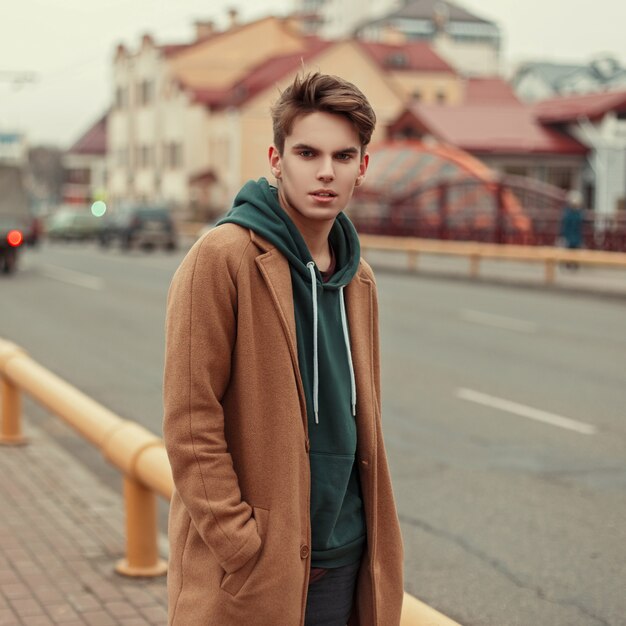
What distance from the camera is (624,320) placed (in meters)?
17.8

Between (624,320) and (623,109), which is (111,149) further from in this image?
(624,320)

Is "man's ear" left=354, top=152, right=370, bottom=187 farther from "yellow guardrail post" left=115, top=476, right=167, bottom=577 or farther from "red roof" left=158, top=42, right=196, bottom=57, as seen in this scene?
"red roof" left=158, top=42, right=196, bottom=57

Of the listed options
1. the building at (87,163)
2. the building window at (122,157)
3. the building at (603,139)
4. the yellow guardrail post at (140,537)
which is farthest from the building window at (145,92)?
the yellow guardrail post at (140,537)

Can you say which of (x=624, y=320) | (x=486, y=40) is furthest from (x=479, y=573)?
(x=486, y=40)

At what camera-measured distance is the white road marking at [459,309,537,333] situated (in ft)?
54.0

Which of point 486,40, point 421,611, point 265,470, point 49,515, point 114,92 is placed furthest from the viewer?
point 486,40

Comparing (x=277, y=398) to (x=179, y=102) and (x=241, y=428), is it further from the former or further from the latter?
(x=179, y=102)

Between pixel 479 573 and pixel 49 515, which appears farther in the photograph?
pixel 49 515

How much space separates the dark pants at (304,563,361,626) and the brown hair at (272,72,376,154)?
0.91 metres

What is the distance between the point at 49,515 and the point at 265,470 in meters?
4.10

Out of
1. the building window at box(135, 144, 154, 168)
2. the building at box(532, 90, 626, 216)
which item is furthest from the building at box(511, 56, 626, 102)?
the building window at box(135, 144, 154, 168)

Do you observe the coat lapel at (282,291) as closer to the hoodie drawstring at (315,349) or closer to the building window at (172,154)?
the hoodie drawstring at (315,349)

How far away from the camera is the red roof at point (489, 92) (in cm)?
7344

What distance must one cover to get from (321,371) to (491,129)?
50679 mm
